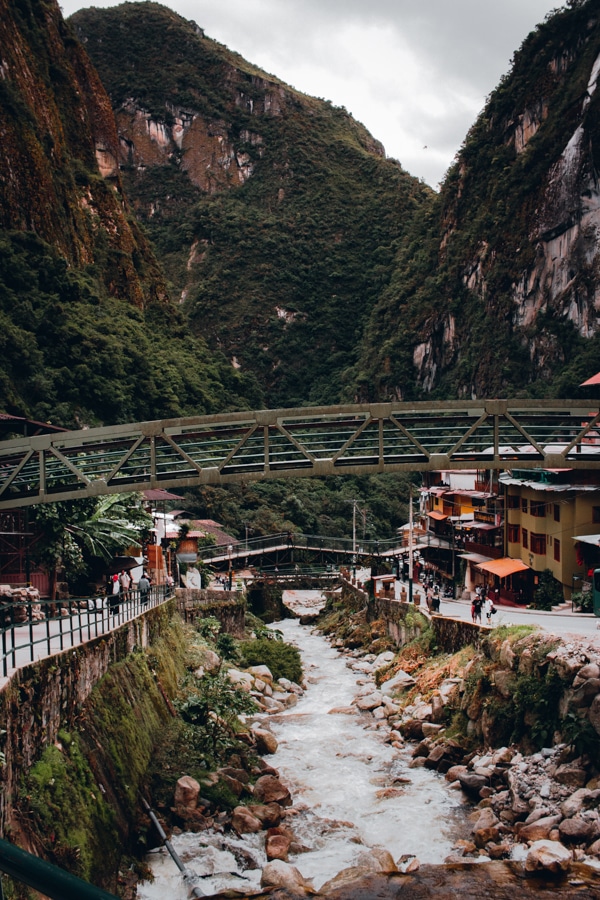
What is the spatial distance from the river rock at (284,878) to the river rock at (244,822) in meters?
2.27

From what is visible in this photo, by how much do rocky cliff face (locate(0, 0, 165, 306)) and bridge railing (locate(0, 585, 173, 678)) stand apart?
2372 inches

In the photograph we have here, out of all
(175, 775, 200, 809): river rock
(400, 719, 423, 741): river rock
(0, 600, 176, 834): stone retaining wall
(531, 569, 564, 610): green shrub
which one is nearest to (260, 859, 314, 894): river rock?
(175, 775, 200, 809): river rock

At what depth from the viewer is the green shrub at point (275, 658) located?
A: 33.0 meters

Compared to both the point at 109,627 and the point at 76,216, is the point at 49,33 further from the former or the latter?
the point at 109,627

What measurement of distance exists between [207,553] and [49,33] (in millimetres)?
82830

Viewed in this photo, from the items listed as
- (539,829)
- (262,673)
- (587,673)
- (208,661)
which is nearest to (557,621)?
(587,673)

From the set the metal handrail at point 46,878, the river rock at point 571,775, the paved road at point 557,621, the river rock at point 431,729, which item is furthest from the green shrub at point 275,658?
the metal handrail at point 46,878

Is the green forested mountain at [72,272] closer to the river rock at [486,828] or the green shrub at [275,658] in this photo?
the green shrub at [275,658]

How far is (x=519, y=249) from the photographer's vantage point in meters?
120

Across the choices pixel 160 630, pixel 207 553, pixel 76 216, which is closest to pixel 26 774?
pixel 160 630

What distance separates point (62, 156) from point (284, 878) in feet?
311

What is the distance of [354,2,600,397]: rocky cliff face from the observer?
107 meters

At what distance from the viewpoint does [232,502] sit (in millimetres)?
79000

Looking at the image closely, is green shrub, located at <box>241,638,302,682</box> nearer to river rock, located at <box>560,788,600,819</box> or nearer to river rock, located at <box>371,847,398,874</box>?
river rock, located at <box>371,847,398,874</box>
